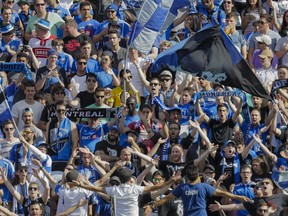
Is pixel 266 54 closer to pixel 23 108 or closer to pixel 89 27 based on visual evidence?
pixel 89 27

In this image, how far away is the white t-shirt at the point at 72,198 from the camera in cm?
2717

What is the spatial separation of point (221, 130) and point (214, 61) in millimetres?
2149

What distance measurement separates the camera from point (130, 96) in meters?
29.8

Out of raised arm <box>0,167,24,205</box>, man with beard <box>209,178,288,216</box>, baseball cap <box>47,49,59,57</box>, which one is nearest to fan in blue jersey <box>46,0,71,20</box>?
baseball cap <box>47,49,59,57</box>

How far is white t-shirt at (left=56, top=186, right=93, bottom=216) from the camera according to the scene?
27.2m

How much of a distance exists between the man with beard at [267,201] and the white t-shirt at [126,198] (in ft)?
4.00

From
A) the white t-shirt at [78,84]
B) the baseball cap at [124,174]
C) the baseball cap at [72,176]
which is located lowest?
the baseball cap at [72,176]

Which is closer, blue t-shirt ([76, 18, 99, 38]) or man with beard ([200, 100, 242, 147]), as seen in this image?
man with beard ([200, 100, 242, 147])

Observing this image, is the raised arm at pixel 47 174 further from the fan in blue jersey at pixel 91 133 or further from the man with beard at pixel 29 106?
the man with beard at pixel 29 106

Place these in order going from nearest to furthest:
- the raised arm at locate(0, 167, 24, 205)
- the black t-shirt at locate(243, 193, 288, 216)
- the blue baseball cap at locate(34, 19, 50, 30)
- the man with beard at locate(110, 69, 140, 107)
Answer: the black t-shirt at locate(243, 193, 288, 216) < the raised arm at locate(0, 167, 24, 205) < the man with beard at locate(110, 69, 140, 107) < the blue baseball cap at locate(34, 19, 50, 30)

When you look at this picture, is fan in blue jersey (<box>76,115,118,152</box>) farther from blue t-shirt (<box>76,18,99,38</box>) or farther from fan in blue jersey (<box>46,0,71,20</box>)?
fan in blue jersey (<box>46,0,71,20</box>)

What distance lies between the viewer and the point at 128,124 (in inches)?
1151

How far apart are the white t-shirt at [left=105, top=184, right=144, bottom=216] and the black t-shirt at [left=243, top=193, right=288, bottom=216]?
5.41ft

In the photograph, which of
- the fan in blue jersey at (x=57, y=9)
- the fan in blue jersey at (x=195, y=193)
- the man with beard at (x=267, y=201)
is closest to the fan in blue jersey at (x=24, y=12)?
the fan in blue jersey at (x=57, y=9)
